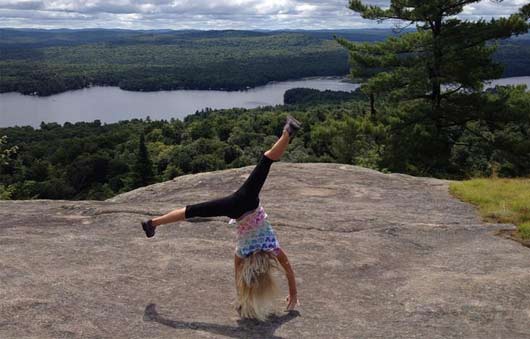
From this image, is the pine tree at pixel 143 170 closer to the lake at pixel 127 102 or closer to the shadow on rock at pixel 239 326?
the shadow on rock at pixel 239 326

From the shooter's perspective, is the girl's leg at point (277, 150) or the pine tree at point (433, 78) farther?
the pine tree at point (433, 78)

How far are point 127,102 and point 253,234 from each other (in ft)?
517

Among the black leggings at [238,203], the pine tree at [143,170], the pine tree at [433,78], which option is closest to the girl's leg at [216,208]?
the black leggings at [238,203]

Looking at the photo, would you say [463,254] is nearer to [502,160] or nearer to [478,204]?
[478,204]

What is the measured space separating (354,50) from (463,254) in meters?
17.1

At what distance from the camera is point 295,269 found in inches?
260

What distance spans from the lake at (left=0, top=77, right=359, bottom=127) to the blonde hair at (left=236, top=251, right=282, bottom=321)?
122506mm

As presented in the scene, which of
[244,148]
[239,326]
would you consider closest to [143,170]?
[244,148]

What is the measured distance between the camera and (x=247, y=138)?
75938 millimetres

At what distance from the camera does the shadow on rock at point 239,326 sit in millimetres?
4949

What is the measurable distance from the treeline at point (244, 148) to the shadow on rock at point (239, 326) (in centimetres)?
1026

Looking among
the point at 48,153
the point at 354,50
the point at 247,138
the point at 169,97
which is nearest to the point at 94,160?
the point at 48,153

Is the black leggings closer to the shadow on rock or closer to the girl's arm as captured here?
the girl's arm

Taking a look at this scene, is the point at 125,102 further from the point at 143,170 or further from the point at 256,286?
the point at 256,286
